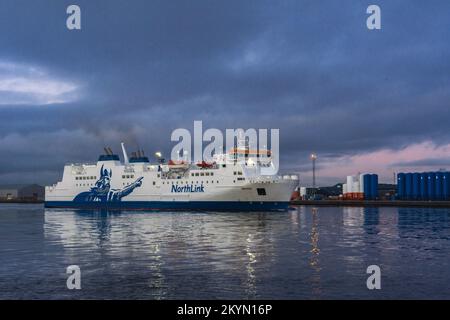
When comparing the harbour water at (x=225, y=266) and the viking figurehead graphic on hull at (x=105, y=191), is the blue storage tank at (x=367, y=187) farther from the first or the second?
the harbour water at (x=225, y=266)

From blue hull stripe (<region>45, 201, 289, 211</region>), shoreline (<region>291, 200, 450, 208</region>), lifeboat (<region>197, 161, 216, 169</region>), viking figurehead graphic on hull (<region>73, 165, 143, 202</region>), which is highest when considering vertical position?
lifeboat (<region>197, 161, 216, 169</region>)

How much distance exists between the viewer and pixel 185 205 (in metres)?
71.8

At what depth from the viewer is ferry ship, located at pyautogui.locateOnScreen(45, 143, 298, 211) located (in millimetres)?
67250

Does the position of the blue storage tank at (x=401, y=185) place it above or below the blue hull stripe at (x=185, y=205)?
above

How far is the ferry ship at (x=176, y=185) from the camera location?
67.2 metres

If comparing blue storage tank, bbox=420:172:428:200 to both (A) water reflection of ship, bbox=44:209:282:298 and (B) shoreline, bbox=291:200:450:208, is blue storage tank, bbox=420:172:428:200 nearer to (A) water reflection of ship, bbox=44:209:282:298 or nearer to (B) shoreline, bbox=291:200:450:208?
(B) shoreline, bbox=291:200:450:208

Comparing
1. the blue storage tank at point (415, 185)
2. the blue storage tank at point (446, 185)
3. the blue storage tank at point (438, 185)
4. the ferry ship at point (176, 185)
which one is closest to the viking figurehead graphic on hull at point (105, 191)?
the ferry ship at point (176, 185)

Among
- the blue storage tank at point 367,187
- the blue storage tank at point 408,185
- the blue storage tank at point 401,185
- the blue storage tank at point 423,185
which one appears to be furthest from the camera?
the blue storage tank at point 367,187

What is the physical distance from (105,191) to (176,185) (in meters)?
14.1

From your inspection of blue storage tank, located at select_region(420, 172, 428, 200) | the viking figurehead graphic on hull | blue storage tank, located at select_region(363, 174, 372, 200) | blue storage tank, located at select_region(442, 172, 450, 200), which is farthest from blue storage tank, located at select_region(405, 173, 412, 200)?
the viking figurehead graphic on hull

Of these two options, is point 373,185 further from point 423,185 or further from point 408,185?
point 423,185

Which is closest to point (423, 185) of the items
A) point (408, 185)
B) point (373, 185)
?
point (408, 185)
